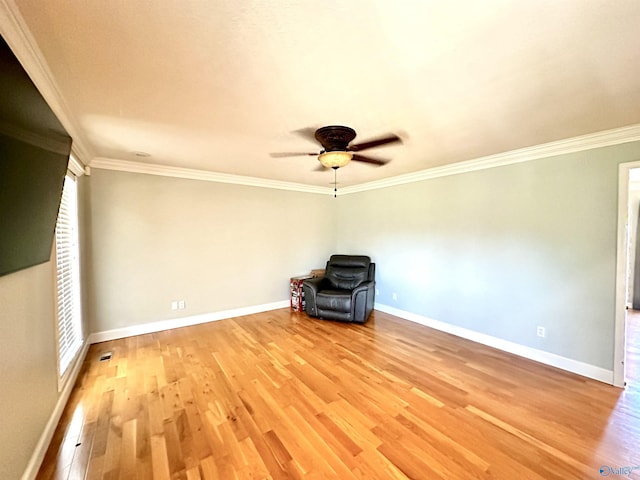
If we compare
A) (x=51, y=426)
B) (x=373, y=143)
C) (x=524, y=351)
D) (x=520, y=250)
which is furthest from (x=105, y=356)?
(x=520, y=250)

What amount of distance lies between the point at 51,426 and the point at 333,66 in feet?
10.5

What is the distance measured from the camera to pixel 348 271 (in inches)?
193

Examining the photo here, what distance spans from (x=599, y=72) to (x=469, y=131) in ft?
3.19

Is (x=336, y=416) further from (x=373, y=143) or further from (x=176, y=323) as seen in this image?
(x=176, y=323)

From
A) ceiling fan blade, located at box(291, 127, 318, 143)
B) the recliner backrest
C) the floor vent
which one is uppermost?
ceiling fan blade, located at box(291, 127, 318, 143)

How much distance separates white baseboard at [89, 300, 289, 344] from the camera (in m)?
3.55

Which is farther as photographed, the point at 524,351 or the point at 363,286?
the point at 363,286

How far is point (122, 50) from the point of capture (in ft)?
4.63

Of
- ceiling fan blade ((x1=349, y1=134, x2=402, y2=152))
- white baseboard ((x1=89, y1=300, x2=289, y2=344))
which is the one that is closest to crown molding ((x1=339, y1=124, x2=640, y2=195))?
ceiling fan blade ((x1=349, y1=134, x2=402, y2=152))

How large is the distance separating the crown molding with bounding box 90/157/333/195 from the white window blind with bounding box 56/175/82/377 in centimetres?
64

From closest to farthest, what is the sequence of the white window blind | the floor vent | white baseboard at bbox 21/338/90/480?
1. white baseboard at bbox 21/338/90/480
2. the white window blind
3. the floor vent

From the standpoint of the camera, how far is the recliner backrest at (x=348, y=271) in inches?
187

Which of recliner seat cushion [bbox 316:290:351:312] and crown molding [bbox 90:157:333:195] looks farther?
recliner seat cushion [bbox 316:290:351:312]

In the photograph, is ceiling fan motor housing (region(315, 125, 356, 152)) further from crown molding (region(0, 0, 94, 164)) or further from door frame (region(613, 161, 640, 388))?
door frame (region(613, 161, 640, 388))
